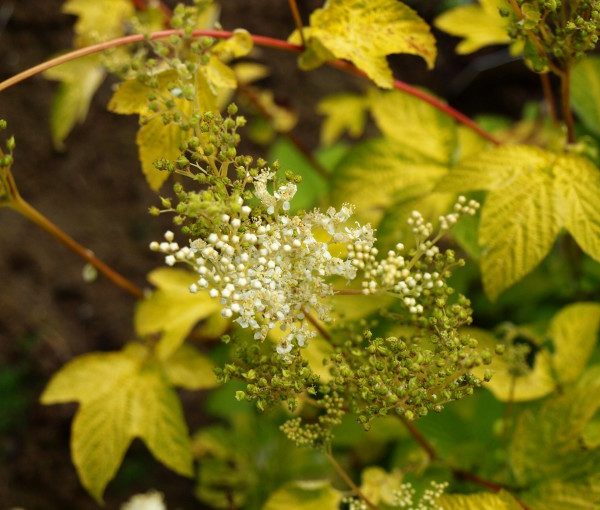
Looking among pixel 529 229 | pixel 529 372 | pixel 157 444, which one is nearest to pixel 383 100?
pixel 529 229

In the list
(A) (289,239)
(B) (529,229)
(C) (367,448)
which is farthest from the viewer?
(C) (367,448)

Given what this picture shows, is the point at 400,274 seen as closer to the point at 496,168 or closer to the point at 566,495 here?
the point at 496,168

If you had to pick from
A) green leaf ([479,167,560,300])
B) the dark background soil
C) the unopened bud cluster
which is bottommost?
the dark background soil

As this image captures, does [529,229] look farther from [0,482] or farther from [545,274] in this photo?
[0,482]

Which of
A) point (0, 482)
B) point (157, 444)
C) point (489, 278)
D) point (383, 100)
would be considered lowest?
point (0, 482)

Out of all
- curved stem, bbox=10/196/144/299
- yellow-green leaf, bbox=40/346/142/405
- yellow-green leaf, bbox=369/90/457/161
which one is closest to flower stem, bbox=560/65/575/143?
yellow-green leaf, bbox=369/90/457/161

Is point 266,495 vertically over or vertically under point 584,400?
under

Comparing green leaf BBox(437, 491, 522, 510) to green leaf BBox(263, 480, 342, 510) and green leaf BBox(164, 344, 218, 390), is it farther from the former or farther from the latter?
green leaf BBox(164, 344, 218, 390)

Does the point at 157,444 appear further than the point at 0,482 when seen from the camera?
No
